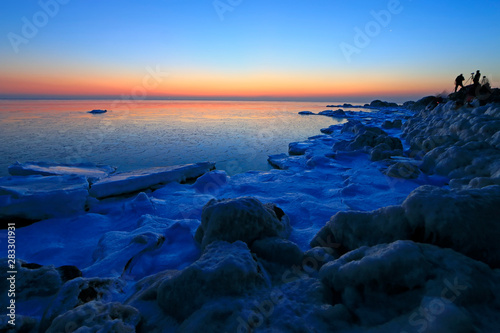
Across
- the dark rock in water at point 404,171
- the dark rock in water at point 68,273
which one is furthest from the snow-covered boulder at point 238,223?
the dark rock in water at point 404,171

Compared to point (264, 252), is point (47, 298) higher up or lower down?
lower down

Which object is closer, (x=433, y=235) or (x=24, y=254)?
(x=433, y=235)

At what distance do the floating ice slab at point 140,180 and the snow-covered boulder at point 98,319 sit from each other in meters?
4.06

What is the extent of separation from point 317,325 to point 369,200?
3.54 meters

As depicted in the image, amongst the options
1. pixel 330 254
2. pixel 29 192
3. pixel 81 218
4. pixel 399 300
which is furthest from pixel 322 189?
pixel 29 192

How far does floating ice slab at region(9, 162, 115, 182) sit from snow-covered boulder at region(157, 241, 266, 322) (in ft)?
17.3

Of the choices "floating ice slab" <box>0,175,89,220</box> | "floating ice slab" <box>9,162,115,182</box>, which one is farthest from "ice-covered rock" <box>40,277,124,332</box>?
"floating ice slab" <box>9,162,115,182</box>

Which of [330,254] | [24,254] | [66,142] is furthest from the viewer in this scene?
[66,142]

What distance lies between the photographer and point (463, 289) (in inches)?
57.9

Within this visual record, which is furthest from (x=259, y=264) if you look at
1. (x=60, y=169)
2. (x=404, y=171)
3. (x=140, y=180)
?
(x=60, y=169)

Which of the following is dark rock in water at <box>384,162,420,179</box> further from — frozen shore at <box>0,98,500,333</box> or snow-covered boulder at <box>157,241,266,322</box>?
snow-covered boulder at <box>157,241,266,322</box>

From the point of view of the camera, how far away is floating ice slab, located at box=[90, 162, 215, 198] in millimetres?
5215

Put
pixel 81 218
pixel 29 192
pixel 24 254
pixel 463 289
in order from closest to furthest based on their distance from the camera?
pixel 463 289 < pixel 24 254 < pixel 81 218 < pixel 29 192

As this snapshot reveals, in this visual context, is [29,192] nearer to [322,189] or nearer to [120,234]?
[120,234]
